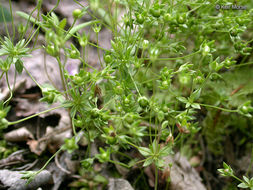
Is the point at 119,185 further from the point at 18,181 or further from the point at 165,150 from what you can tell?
the point at 18,181

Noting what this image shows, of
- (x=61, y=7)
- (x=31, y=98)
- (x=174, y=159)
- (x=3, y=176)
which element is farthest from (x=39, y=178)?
(x=61, y=7)

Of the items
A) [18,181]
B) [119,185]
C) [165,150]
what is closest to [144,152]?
[165,150]

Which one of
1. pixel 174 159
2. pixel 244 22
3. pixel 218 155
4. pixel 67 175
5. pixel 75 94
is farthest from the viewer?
pixel 218 155

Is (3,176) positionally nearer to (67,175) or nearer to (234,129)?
(67,175)

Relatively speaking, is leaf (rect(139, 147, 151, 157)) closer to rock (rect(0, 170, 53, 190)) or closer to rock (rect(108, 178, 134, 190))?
rock (rect(108, 178, 134, 190))

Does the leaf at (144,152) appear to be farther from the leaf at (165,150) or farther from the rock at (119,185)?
the rock at (119,185)

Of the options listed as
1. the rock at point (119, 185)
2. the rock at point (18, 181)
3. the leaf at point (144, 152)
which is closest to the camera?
the leaf at point (144, 152)

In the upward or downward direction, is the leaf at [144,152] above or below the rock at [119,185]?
above

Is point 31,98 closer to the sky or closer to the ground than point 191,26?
closer to the ground

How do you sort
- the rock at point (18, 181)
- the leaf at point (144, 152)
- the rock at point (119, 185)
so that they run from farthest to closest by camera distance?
1. the rock at point (119, 185)
2. the rock at point (18, 181)
3. the leaf at point (144, 152)

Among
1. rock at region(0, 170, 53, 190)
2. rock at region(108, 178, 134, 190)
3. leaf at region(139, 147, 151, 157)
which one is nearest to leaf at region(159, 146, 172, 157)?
leaf at region(139, 147, 151, 157)

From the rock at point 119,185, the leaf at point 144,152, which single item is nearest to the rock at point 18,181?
the rock at point 119,185
